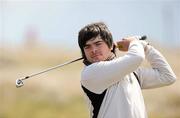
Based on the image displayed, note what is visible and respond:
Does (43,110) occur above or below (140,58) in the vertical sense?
below

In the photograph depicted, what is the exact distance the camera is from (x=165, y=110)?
5125mm

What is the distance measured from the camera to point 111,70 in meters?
2.06

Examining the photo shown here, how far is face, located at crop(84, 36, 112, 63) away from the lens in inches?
83.0

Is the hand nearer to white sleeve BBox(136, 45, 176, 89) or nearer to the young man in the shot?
the young man

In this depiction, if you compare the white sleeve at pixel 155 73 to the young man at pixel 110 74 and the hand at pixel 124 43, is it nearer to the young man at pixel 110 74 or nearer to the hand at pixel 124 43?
the young man at pixel 110 74

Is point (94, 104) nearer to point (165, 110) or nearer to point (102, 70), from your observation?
point (102, 70)

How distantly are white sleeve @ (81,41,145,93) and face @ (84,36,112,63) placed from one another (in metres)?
0.03

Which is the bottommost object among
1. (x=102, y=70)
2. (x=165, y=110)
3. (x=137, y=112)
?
(x=165, y=110)

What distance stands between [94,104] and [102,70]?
13 centimetres

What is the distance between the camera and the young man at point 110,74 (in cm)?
204

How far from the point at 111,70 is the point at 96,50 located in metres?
0.10

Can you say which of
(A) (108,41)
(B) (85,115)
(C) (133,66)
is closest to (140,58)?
(C) (133,66)

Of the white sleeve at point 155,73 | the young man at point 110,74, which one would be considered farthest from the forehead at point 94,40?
the white sleeve at point 155,73

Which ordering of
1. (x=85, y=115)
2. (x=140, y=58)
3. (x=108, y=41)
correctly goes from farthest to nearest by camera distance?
(x=85, y=115)
(x=108, y=41)
(x=140, y=58)
